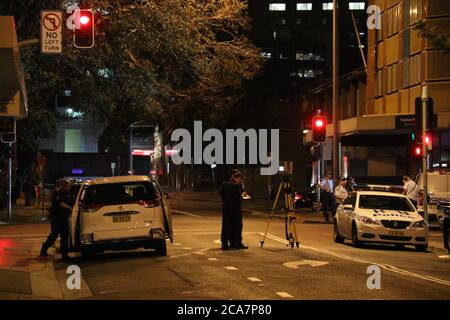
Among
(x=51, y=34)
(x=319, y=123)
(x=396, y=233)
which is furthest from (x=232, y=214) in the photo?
(x=319, y=123)

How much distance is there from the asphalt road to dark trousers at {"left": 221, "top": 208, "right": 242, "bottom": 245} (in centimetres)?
49

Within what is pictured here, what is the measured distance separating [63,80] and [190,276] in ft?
51.0

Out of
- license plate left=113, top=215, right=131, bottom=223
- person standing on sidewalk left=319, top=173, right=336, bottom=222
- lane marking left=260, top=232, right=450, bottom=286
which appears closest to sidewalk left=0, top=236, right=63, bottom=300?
license plate left=113, top=215, right=131, bottom=223

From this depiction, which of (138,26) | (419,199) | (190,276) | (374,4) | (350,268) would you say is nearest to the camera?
(190,276)

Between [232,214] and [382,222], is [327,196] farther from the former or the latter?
[232,214]

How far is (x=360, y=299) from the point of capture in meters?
10.7

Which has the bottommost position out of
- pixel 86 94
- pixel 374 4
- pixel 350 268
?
pixel 350 268

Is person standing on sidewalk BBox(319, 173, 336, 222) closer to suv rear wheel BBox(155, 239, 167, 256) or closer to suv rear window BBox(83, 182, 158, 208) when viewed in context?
suv rear wheel BBox(155, 239, 167, 256)

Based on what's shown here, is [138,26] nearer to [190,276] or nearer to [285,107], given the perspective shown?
[190,276]

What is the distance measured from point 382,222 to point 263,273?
6.38 m

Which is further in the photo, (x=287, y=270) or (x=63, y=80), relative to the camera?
(x=63, y=80)

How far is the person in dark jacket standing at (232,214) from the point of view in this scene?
17906mm
